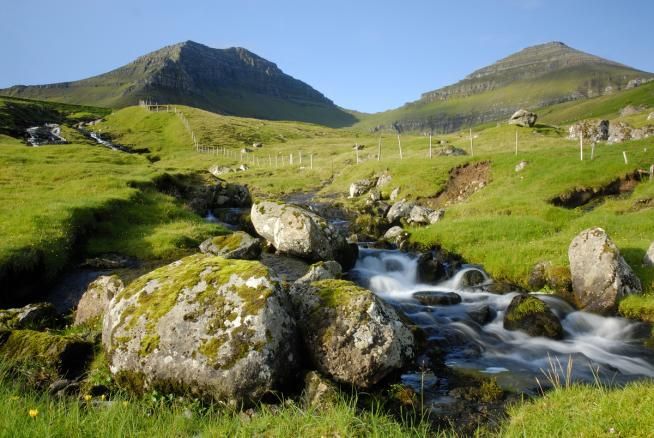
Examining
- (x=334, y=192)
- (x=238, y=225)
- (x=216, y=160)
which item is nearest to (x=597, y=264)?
(x=238, y=225)

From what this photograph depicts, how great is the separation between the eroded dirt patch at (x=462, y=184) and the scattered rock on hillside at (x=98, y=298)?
1323 inches

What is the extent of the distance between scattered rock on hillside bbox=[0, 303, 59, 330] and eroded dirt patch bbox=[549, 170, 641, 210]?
34927 mm

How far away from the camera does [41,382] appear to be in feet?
35.5

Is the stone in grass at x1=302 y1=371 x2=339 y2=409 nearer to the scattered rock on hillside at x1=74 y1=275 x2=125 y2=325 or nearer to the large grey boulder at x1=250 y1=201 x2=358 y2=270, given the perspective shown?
the scattered rock on hillside at x1=74 y1=275 x2=125 y2=325

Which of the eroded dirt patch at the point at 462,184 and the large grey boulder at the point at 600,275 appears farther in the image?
the eroded dirt patch at the point at 462,184

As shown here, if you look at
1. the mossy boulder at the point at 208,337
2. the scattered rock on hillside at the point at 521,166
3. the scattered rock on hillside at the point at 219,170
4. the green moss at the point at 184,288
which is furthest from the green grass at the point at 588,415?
the scattered rock on hillside at the point at 219,170

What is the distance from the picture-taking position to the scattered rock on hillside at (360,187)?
52188mm

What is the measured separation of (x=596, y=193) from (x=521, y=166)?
8401 millimetres

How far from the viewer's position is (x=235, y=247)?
22.5 metres

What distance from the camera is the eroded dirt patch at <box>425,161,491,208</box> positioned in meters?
43.9

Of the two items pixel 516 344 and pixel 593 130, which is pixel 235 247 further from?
pixel 593 130

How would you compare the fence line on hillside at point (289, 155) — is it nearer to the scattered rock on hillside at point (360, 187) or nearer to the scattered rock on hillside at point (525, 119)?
the scattered rock on hillside at point (525, 119)

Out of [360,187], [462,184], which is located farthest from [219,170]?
[462,184]

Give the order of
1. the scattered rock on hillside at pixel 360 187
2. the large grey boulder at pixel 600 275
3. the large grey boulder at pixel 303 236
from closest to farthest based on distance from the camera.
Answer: the large grey boulder at pixel 600 275 < the large grey boulder at pixel 303 236 < the scattered rock on hillside at pixel 360 187
